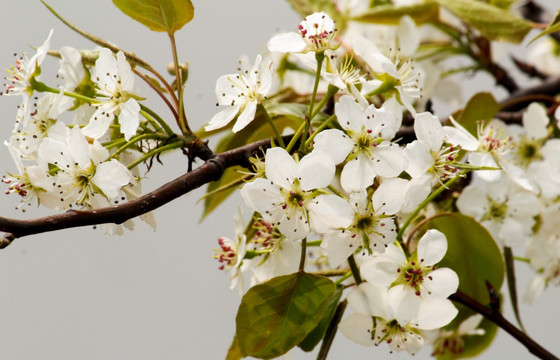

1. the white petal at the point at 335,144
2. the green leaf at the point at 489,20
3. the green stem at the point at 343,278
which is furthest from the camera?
the green leaf at the point at 489,20

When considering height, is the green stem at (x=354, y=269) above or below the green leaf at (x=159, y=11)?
below

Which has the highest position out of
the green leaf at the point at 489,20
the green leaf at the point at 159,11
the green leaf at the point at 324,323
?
Result: the green leaf at the point at 489,20

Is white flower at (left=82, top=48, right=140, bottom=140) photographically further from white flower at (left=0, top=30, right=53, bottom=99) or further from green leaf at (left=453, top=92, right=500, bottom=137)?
green leaf at (left=453, top=92, right=500, bottom=137)

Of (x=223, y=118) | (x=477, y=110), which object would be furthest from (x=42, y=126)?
(x=477, y=110)

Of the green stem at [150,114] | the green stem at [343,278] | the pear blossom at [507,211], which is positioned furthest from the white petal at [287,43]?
the pear blossom at [507,211]

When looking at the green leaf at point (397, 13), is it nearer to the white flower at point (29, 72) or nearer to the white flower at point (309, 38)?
the white flower at point (309, 38)

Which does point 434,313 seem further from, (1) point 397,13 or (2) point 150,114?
(1) point 397,13
